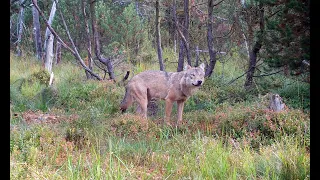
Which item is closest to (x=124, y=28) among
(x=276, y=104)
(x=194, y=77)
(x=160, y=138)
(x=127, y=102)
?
(x=127, y=102)

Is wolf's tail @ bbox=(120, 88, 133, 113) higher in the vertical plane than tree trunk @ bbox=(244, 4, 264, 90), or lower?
lower

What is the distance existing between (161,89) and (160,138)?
13.0 feet

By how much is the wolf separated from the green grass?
467 mm

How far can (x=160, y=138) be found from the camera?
6.56 meters

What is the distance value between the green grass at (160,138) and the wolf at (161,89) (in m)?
0.47

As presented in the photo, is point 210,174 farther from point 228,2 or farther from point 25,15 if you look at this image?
point 25,15

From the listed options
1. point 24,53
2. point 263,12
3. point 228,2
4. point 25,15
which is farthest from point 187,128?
point 25,15

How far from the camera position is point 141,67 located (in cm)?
1598

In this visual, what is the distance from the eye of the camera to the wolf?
10070 mm

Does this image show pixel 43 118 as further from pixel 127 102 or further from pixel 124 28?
pixel 124 28

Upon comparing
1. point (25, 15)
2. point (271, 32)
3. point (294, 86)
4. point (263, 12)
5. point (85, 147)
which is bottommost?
point (85, 147)

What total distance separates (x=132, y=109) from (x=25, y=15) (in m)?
17.2

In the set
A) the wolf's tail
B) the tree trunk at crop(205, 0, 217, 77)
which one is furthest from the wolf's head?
the tree trunk at crop(205, 0, 217, 77)

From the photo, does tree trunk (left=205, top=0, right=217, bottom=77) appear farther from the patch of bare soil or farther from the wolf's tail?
the patch of bare soil
